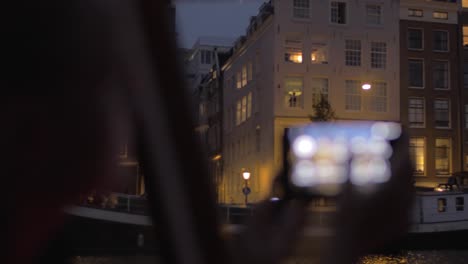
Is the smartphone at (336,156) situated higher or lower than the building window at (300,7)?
lower

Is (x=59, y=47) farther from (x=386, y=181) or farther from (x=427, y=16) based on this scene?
(x=427, y=16)

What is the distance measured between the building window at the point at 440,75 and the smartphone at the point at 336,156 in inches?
282

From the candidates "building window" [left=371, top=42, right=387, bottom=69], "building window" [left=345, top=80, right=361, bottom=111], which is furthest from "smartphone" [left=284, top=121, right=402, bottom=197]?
"building window" [left=371, top=42, right=387, bottom=69]

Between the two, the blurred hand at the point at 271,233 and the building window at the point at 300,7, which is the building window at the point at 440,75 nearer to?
the building window at the point at 300,7

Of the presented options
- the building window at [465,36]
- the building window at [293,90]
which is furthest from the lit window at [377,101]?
the building window at [465,36]

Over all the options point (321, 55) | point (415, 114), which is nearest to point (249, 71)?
point (321, 55)

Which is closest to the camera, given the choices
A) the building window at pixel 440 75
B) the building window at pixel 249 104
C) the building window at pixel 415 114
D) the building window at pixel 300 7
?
the building window at pixel 300 7

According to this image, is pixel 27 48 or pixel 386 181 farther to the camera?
pixel 386 181

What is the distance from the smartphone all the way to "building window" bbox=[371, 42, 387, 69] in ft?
9.00

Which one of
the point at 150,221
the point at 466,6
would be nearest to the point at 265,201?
the point at 150,221

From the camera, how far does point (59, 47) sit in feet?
1.16

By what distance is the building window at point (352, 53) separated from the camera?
2.60 meters

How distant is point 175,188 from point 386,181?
1.39 feet

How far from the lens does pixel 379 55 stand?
377 cm
